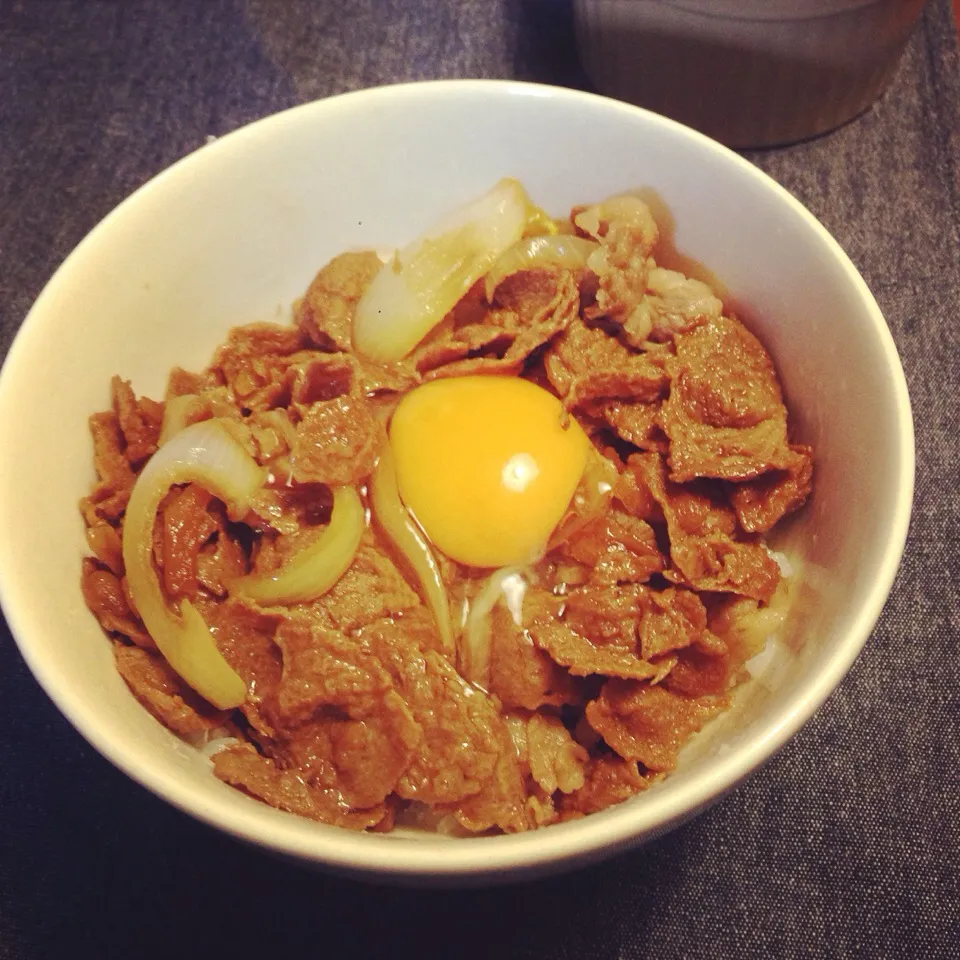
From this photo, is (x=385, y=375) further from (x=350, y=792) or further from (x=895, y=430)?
(x=895, y=430)

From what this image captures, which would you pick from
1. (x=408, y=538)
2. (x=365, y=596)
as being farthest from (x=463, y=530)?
(x=365, y=596)

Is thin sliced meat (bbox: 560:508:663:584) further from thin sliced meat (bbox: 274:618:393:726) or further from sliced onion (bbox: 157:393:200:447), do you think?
sliced onion (bbox: 157:393:200:447)

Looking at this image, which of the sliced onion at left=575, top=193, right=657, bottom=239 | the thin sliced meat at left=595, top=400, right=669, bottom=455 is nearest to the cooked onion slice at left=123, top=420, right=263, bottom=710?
the thin sliced meat at left=595, top=400, right=669, bottom=455

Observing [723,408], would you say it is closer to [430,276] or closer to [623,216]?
[623,216]

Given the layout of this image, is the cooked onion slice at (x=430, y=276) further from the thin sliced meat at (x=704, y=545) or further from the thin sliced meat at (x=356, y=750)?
the thin sliced meat at (x=356, y=750)

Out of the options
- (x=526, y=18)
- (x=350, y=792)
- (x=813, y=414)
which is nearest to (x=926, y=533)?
(x=813, y=414)

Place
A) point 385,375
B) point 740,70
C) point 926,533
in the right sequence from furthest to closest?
1. point 740,70
2. point 926,533
3. point 385,375
